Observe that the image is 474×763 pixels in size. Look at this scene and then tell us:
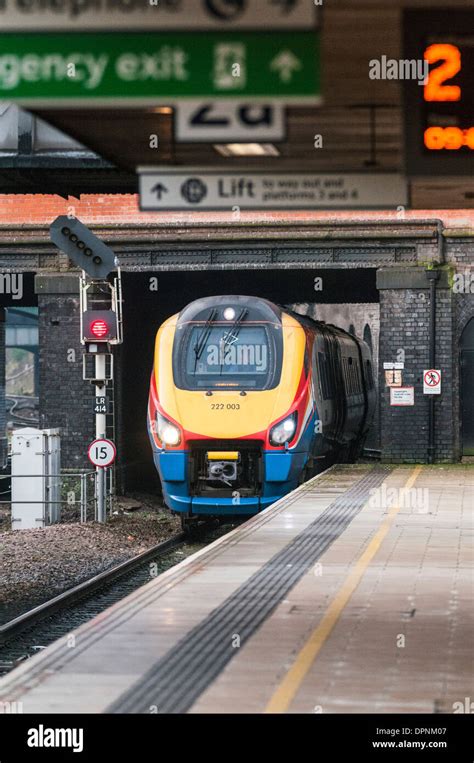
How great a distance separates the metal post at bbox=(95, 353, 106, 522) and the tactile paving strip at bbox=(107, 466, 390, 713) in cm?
686

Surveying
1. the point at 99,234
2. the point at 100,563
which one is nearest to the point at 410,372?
the point at 99,234

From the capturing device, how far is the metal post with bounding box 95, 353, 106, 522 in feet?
75.0

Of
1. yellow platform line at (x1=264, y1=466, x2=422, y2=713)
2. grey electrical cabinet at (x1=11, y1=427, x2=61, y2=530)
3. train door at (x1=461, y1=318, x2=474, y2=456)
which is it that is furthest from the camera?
train door at (x1=461, y1=318, x2=474, y2=456)

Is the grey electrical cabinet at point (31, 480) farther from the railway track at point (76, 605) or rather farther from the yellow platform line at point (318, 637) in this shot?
the yellow platform line at point (318, 637)

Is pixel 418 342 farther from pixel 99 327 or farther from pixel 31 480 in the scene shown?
pixel 31 480

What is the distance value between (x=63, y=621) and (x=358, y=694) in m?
7.62

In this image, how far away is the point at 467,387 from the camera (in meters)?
27.4

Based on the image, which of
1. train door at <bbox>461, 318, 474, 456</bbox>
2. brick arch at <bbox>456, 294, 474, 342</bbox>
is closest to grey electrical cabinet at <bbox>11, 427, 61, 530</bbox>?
brick arch at <bbox>456, 294, 474, 342</bbox>

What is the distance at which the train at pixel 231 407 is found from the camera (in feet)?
69.3

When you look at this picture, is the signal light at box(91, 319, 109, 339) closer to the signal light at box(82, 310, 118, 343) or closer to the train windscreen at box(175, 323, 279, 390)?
the signal light at box(82, 310, 118, 343)

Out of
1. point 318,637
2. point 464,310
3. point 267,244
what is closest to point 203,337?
point 267,244

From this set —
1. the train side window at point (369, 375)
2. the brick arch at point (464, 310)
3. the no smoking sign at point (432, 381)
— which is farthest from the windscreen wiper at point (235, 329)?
the train side window at point (369, 375)

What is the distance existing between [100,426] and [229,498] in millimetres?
2907
